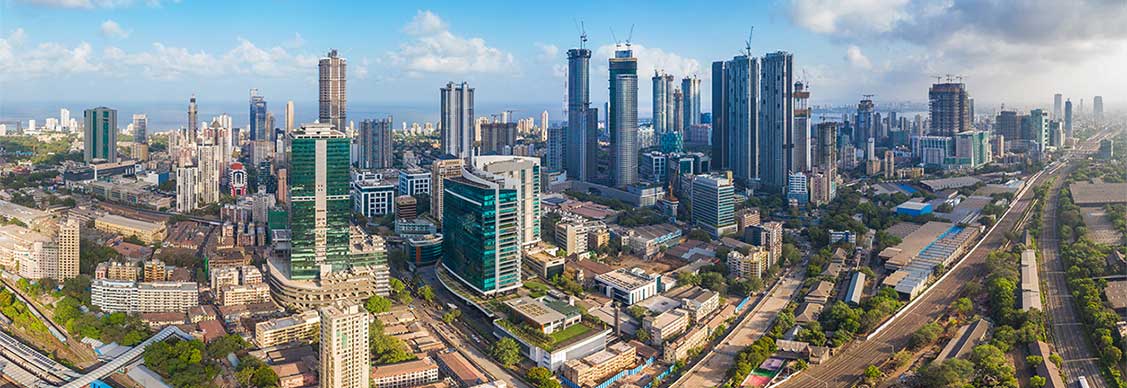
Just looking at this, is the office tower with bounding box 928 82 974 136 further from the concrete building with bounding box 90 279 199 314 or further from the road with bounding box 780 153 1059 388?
the concrete building with bounding box 90 279 199 314

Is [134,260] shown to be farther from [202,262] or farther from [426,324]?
[426,324]

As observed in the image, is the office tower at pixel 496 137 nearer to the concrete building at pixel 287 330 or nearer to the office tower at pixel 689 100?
the office tower at pixel 689 100

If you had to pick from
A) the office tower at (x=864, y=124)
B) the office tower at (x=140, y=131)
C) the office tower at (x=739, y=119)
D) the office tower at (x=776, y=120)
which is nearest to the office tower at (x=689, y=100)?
the office tower at (x=864, y=124)

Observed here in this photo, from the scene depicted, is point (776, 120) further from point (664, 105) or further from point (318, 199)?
point (318, 199)

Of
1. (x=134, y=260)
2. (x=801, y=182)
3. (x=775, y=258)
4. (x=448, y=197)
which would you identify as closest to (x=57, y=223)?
(x=134, y=260)

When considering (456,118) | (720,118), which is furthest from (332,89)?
(720,118)

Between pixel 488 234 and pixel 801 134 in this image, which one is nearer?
pixel 488 234
